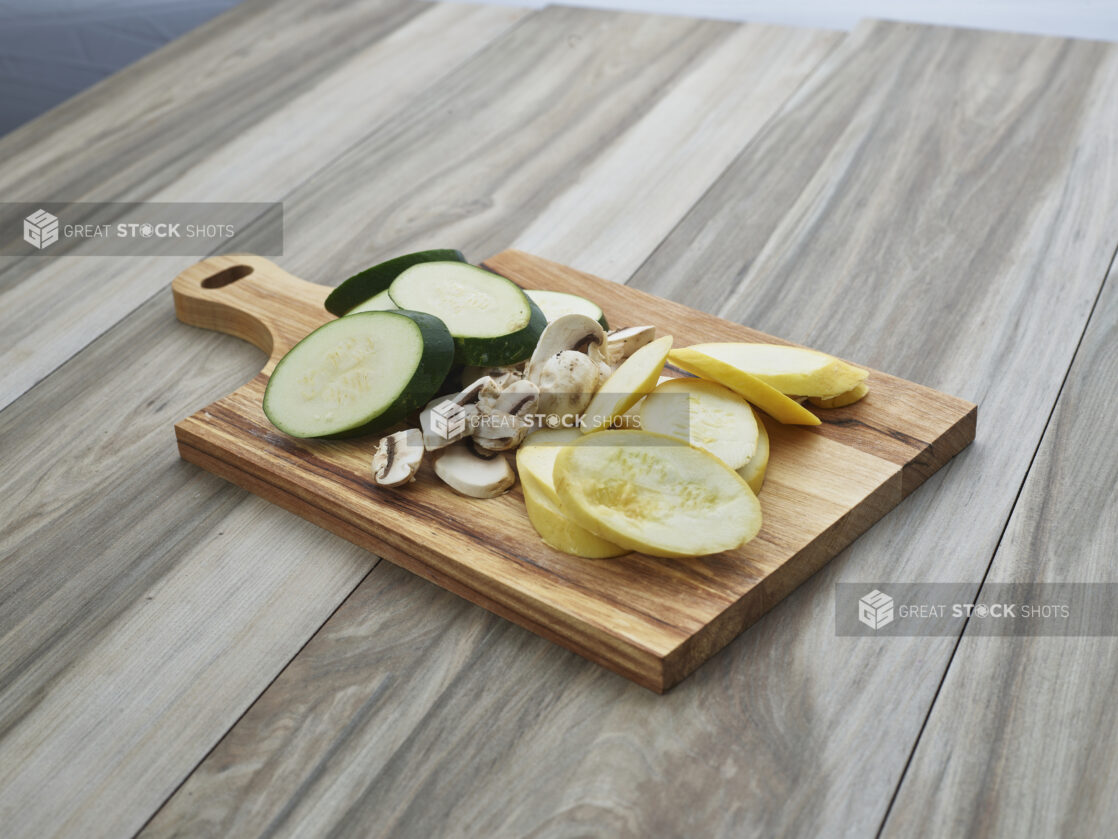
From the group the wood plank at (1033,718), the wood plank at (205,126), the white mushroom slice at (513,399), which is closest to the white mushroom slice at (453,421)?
the white mushroom slice at (513,399)

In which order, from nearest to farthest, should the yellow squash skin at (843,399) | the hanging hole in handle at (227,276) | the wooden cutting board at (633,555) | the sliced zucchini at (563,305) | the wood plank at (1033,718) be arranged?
the wood plank at (1033,718) → the wooden cutting board at (633,555) → the yellow squash skin at (843,399) → the sliced zucchini at (563,305) → the hanging hole in handle at (227,276)

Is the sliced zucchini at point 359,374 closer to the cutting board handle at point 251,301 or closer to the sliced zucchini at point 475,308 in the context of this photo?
the sliced zucchini at point 475,308

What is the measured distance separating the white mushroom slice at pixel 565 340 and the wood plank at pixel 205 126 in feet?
2.18

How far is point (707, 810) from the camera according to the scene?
77cm

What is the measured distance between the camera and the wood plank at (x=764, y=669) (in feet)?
2.57

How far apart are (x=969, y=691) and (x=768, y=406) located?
1.05 feet

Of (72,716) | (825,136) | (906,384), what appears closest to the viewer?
(72,716)

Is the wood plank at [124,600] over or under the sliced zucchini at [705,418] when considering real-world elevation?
under

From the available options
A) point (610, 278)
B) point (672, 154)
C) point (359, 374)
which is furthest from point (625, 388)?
point (672, 154)

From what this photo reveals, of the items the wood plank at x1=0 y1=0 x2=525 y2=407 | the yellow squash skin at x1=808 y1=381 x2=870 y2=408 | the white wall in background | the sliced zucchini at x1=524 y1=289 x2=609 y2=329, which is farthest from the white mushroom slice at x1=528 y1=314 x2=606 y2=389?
the white wall in background

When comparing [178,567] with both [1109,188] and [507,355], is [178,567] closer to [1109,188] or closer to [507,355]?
[507,355]

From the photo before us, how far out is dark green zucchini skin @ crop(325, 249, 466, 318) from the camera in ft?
4.02

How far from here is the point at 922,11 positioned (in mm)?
2492

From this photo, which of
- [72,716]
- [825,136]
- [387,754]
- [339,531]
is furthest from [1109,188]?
[72,716]
